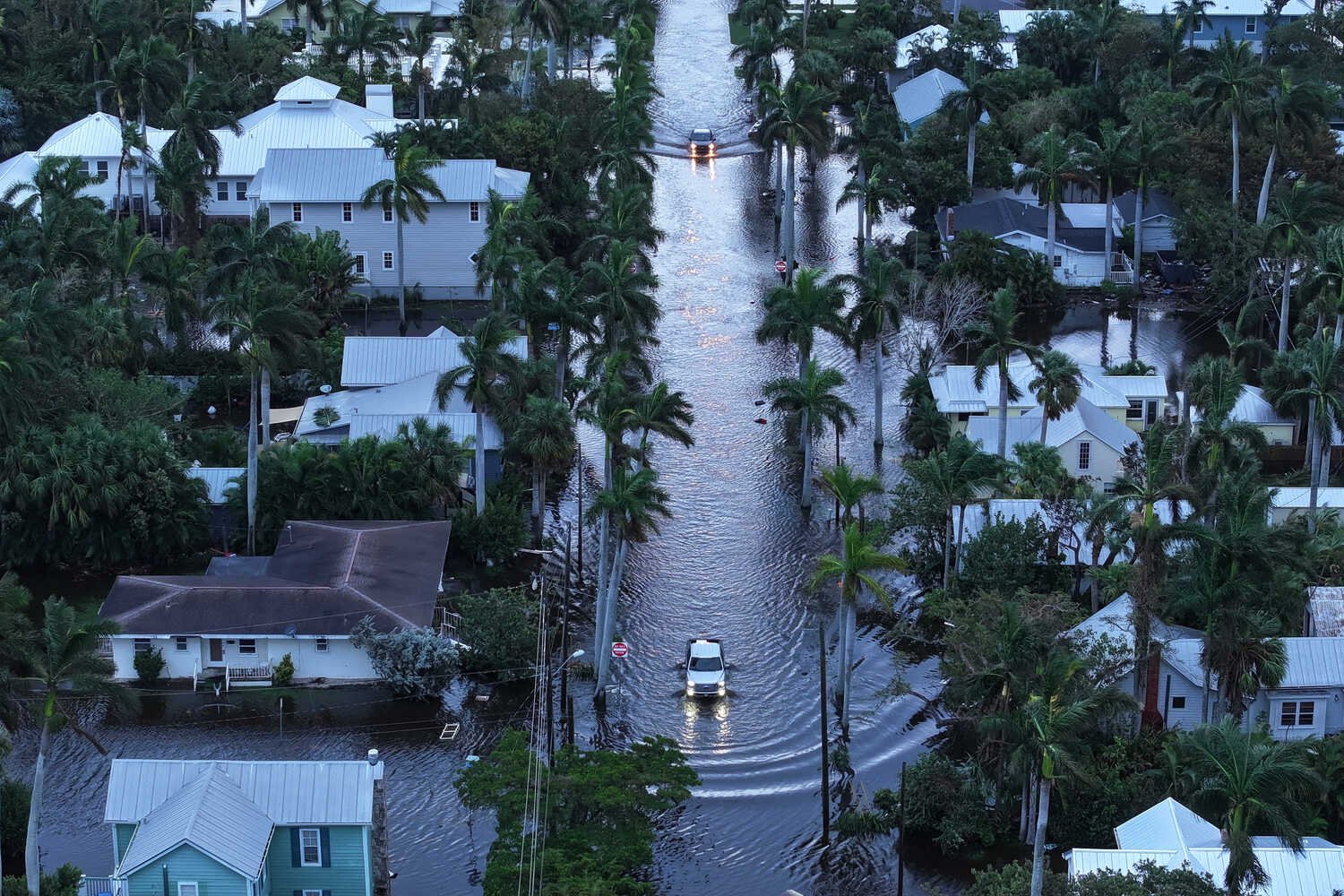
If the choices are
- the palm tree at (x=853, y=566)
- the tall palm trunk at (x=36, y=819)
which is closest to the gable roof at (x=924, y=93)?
the palm tree at (x=853, y=566)

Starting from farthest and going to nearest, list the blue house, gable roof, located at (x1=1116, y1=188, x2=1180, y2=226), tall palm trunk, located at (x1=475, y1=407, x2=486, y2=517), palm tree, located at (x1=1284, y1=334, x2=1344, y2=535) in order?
1. the blue house
2. gable roof, located at (x1=1116, y1=188, x2=1180, y2=226)
3. tall palm trunk, located at (x1=475, y1=407, x2=486, y2=517)
4. palm tree, located at (x1=1284, y1=334, x2=1344, y2=535)

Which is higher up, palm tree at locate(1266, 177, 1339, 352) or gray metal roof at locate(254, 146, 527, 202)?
gray metal roof at locate(254, 146, 527, 202)

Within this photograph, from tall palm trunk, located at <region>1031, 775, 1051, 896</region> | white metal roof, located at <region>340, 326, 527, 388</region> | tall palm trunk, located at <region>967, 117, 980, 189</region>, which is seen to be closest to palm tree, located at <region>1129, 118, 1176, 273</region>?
tall palm trunk, located at <region>967, 117, 980, 189</region>

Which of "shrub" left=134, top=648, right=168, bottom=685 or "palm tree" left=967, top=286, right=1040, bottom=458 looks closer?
"shrub" left=134, top=648, right=168, bottom=685

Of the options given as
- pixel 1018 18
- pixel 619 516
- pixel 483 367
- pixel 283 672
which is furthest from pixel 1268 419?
pixel 1018 18

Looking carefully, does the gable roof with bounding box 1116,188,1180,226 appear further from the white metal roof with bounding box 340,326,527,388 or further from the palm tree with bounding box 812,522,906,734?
the palm tree with bounding box 812,522,906,734

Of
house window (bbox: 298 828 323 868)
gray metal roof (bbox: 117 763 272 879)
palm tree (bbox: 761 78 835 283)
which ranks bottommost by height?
house window (bbox: 298 828 323 868)

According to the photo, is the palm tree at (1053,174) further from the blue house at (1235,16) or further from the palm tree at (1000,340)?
the blue house at (1235,16)
